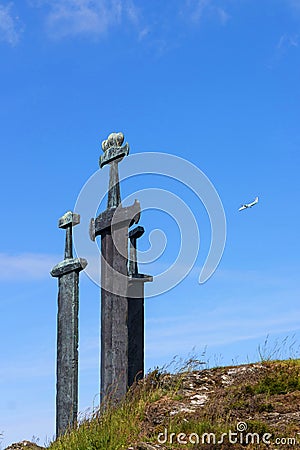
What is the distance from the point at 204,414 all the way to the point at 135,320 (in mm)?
1912

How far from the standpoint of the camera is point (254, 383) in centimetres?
1097

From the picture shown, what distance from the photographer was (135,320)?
11.0 meters

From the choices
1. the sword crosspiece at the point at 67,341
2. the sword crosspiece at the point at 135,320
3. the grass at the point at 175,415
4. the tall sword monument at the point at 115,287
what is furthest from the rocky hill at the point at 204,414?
the sword crosspiece at the point at 67,341

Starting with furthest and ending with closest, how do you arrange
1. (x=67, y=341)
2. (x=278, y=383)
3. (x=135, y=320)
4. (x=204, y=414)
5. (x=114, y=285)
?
(x=67, y=341), (x=114, y=285), (x=135, y=320), (x=278, y=383), (x=204, y=414)

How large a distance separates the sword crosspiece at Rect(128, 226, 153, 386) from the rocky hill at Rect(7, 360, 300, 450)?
226 mm

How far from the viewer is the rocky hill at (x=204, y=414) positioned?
8.92 meters

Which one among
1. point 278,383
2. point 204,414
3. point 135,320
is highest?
point 135,320

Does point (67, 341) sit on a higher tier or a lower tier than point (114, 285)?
lower

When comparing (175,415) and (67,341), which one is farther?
(67,341)

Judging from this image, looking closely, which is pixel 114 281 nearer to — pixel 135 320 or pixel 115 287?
pixel 115 287

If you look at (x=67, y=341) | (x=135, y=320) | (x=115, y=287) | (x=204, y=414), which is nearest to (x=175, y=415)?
(x=204, y=414)

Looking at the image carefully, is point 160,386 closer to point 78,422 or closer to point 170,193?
point 78,422

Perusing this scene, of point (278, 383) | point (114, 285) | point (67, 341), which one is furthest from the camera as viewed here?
point (67, 341)

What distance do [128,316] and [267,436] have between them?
2830 mm
